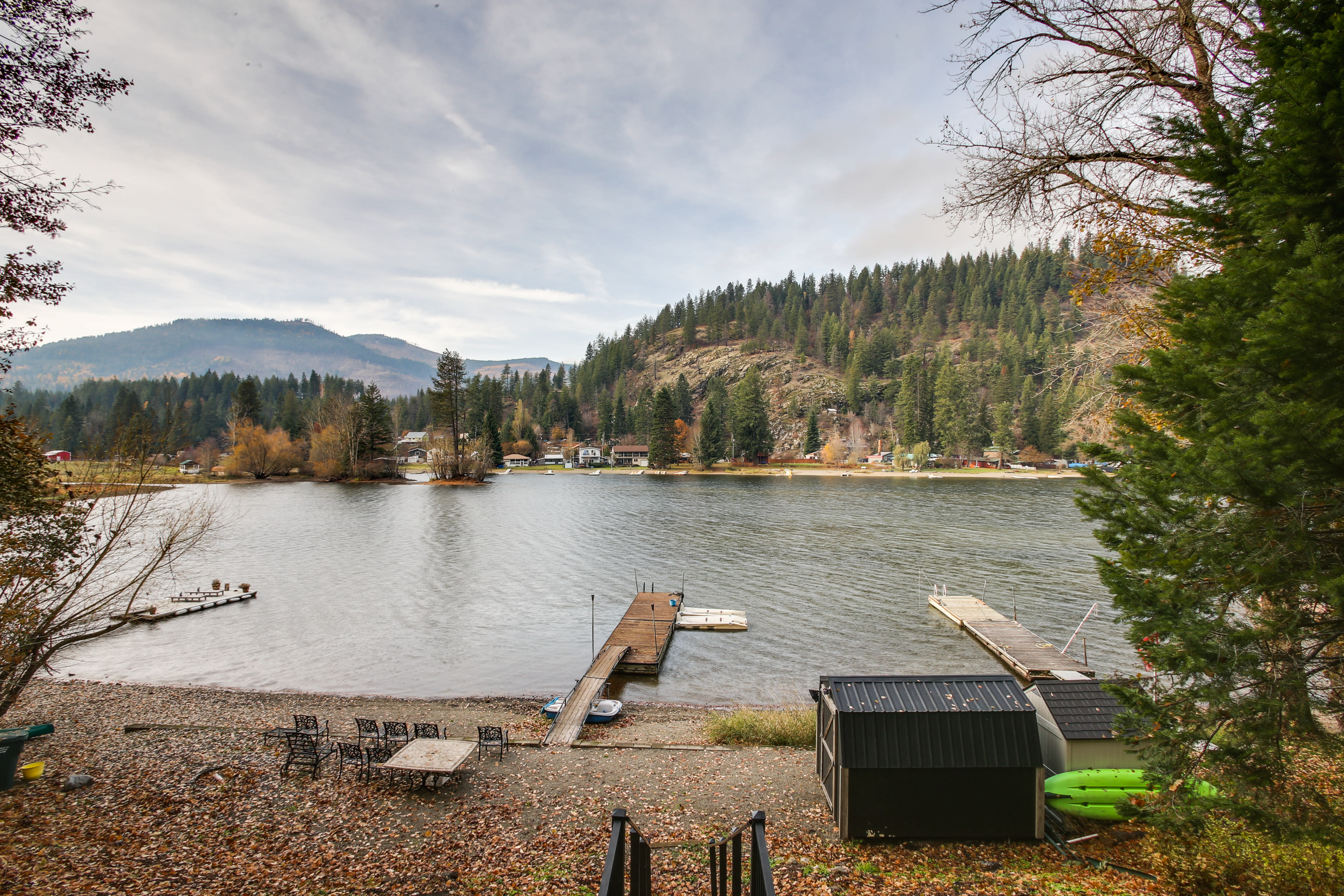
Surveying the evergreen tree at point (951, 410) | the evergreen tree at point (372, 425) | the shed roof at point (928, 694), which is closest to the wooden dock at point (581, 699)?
the shed roof at point (928, 694)

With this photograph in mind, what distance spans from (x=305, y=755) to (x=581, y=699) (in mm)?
7416

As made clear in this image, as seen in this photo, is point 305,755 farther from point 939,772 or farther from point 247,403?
point 247,403

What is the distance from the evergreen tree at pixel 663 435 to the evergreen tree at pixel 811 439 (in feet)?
89.1

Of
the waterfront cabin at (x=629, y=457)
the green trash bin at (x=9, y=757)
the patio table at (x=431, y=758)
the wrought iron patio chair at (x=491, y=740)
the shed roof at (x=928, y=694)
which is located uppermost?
the waterfront cabin at (x=629, y=457)

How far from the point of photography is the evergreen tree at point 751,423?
113 meters

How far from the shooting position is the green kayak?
9.90 m

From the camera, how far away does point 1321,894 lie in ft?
15.2

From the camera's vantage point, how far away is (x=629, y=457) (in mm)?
124875

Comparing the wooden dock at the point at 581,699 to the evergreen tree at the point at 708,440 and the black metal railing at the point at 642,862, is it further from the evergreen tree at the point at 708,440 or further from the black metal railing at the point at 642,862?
the evergreen tree at the point at 708,440

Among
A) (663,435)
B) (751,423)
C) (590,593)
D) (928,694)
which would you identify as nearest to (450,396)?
(663,435)

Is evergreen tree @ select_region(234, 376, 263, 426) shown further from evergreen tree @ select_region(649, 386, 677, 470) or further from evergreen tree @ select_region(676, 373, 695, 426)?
evergreen tree @ select_region(676, 373, 695, 426)

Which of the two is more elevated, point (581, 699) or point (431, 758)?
point (431, 758)

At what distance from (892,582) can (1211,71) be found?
97.7ft

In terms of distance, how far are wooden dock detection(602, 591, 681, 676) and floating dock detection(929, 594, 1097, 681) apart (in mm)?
12446
